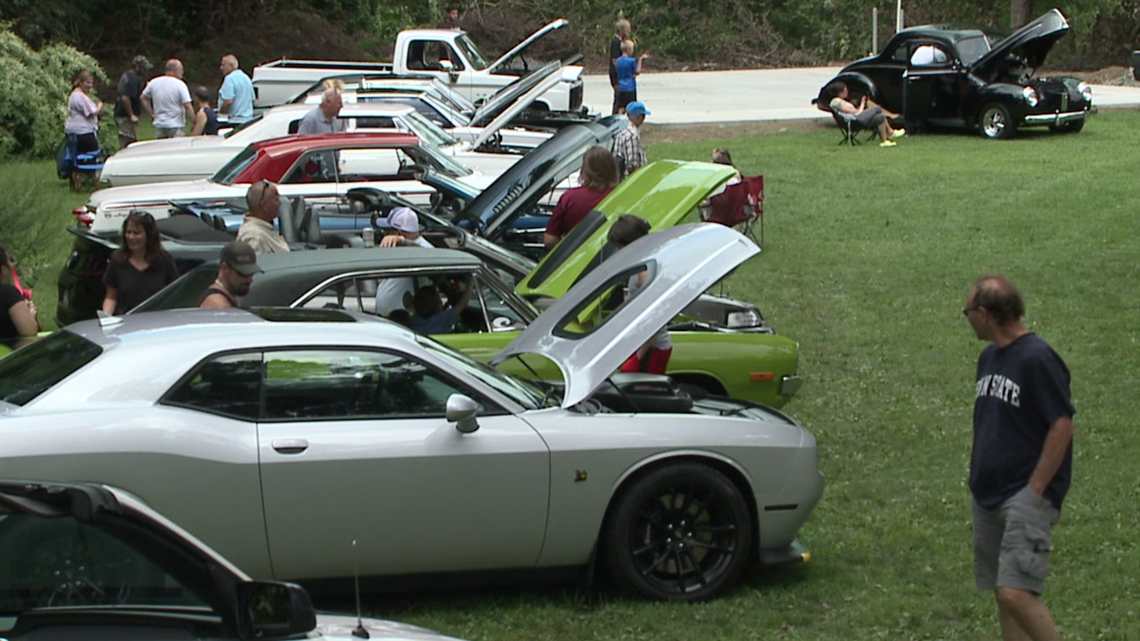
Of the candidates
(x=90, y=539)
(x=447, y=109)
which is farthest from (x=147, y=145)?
(x=90, y=539)

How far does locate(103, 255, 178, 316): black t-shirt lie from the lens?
29.0 ft

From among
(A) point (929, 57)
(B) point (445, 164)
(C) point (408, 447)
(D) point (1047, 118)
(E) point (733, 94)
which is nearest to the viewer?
(C) point (408, 447)

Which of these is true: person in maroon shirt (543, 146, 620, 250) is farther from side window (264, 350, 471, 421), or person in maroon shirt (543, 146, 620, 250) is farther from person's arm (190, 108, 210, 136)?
person's arm (190, 108, 210, 136)

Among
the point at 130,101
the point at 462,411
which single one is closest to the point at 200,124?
the point at 130,101

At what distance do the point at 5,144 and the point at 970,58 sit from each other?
1550 centimetres

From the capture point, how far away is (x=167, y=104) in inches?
821

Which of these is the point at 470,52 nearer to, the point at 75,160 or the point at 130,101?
the point at 130,101

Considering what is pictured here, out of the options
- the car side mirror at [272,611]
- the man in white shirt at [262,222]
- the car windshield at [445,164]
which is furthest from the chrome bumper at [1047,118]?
the car side mirror at [272,611]

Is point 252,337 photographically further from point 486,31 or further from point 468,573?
point 486,31

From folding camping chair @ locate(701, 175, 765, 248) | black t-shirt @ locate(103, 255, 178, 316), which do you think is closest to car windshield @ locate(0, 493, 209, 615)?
black t-shirt @ locate(103, 255, 178, 316)

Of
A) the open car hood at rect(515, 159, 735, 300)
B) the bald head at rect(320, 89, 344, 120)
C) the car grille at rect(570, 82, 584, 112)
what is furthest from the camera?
the car grille at rect(570, 82, 584, 112)

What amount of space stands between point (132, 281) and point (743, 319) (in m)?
4.01

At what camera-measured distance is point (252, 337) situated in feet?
19.3

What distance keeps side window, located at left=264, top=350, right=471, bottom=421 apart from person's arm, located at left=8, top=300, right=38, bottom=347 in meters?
2.88
